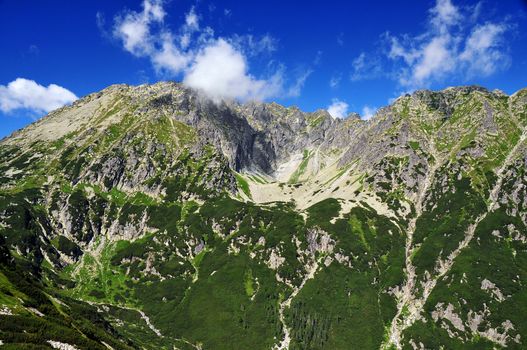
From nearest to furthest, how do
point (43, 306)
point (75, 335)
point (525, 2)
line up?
point (525, 2), point (75, 335), point (43, 306)

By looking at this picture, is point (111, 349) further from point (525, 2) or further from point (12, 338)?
point (525, 2)

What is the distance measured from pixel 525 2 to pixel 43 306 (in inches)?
5229

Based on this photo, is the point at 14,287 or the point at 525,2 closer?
the point at 525,2

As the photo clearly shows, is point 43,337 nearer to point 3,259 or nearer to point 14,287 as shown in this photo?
point 14,287

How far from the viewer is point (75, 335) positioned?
108062mm

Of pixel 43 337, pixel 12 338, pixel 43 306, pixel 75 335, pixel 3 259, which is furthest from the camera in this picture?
pixel 3 259

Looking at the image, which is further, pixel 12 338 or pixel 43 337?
pixel 43 337

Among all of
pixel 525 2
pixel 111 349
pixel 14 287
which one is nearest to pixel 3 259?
pixel 14 287

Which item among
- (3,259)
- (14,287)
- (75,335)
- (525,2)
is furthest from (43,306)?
(525,2)

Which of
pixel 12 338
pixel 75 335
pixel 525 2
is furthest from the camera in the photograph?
pixel 75 335

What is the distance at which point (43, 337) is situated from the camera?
323ft

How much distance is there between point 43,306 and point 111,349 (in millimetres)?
22605

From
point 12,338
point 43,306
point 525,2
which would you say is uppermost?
point 525,2

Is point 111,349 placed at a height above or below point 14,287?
below
